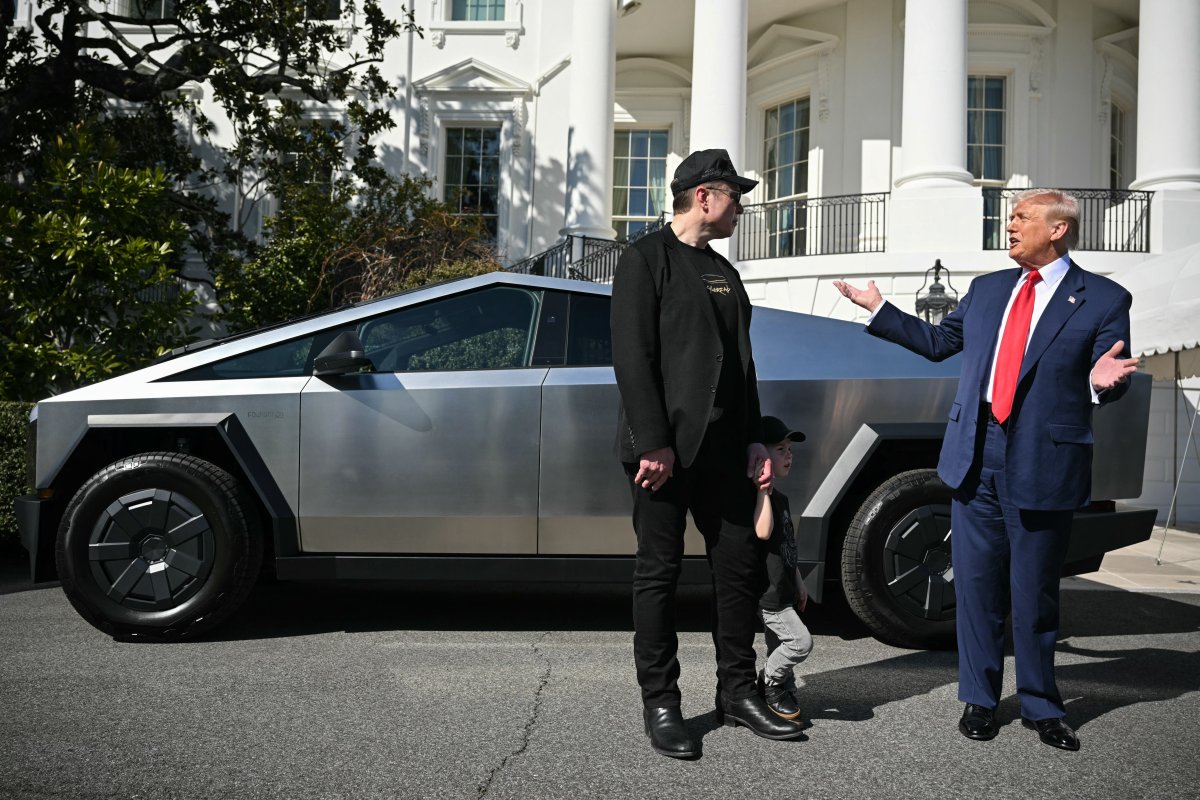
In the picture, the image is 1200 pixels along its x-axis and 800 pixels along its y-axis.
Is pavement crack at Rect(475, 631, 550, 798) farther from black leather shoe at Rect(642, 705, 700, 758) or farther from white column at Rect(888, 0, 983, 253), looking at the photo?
white column at Rect(888, 0, 983, 253)

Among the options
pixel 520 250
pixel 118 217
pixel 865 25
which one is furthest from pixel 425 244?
pixel 865 25

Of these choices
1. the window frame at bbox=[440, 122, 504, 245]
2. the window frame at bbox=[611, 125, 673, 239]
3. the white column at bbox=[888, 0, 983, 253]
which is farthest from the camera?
the window frame at bbox=[440, 122, 504, 245]

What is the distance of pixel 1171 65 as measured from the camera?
521 inches

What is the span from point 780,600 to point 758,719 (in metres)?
0.38

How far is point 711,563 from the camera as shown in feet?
10.6

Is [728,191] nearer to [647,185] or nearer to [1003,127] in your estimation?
[1003,127]

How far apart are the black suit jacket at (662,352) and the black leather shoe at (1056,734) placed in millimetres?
1393

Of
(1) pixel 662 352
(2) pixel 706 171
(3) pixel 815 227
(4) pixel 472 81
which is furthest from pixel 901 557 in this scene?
(4) pixel 472 81

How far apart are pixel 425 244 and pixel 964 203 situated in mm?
7221

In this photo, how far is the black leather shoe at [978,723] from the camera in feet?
10.3

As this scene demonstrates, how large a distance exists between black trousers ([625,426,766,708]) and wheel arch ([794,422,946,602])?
989mm

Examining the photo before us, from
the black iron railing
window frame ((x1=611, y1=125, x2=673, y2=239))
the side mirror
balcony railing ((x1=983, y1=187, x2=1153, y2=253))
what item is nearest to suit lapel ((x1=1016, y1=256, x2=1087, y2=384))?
the side mirror

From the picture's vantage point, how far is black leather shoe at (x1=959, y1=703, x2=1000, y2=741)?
3154 mm

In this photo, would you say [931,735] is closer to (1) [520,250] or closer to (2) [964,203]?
(2) [964,203]
